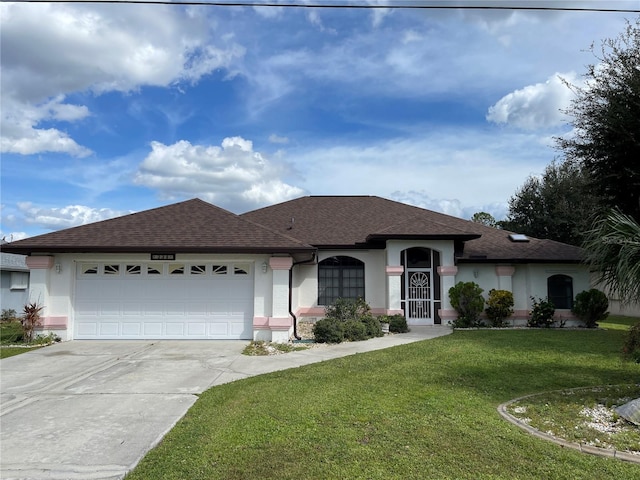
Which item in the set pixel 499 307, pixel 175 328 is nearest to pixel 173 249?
pixel 175 328

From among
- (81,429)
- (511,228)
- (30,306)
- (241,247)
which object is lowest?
(81,429)

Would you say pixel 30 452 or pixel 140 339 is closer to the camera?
pixel 30 452

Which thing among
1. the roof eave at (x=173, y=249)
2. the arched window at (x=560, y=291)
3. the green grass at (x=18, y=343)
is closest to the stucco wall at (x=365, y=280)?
the roof eave at (x=173, y=249)

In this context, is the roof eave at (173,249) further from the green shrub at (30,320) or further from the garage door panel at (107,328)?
the garage door panel at (107,328)

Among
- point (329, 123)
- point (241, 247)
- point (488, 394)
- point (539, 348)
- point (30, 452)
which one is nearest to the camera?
point (30, 452)

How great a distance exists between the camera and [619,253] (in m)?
5.93

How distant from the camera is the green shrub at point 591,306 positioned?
52.4 feet

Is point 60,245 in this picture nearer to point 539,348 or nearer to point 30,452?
point 30,452

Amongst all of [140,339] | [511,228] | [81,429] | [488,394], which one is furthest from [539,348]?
[511,228]

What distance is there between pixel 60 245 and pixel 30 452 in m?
9.11

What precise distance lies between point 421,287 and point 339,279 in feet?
10.7

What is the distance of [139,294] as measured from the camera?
43.4 ft

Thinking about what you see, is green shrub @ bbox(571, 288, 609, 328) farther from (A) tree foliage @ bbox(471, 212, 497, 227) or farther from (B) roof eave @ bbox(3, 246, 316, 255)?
(A) tree foliage @ bbox(471, 212, 497, 227)

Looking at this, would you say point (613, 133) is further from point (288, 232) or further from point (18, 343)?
point (18, 343)
